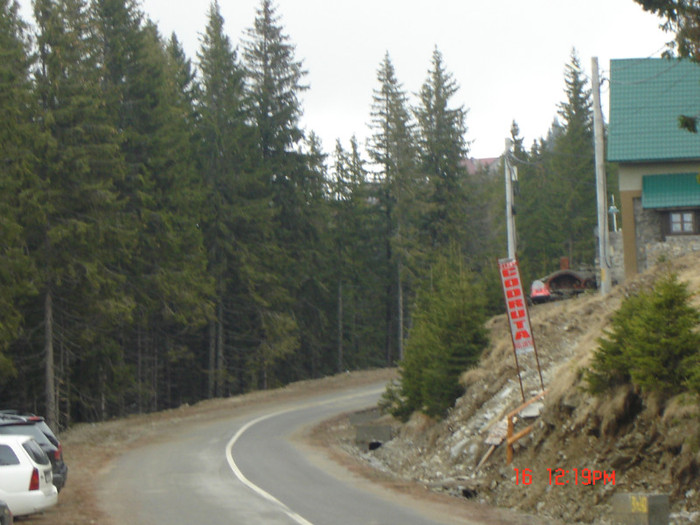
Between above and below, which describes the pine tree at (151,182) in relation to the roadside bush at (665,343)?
above

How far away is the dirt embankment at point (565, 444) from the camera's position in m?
14.7

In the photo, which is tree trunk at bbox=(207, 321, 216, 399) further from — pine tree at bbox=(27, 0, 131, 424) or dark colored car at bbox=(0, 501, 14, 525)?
dark colored car at bbox=(0, 501, 14, 525)

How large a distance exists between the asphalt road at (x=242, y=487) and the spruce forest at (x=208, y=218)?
22.2 ft

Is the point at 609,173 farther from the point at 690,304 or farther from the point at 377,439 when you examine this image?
the point at 690,304

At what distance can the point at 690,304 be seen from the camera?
19.2 meters

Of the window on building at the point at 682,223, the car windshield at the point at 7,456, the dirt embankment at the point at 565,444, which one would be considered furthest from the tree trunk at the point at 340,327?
the car windshield at the point at 7,456

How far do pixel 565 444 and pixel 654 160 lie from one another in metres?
19.3

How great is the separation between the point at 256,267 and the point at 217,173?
602 centimetres

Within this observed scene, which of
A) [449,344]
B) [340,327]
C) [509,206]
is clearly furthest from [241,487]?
[340,327]

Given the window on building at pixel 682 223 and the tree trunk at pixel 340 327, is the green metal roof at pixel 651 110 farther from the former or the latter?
the tree trunk at pixel 340 327

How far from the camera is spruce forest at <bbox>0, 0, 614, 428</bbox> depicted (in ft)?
108

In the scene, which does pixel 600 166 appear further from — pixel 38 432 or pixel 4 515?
pixel 4 515

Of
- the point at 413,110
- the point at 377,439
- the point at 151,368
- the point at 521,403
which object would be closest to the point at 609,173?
the point at 413,110
